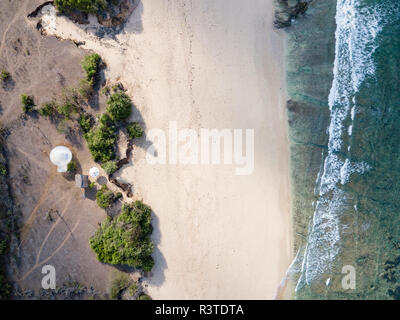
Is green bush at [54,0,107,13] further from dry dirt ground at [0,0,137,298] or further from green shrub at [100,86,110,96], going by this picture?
green shrub at [100,86,110,96]

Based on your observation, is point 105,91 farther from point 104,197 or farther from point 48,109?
point 104,197

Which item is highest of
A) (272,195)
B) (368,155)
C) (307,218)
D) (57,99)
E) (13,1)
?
(13,1)

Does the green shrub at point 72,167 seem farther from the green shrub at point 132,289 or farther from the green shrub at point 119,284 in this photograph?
the green shrub at point 132,289

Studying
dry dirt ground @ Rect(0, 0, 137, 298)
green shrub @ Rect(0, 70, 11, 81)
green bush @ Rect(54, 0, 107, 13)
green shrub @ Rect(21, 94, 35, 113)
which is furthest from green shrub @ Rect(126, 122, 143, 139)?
green shrub @ Rect(0, 70, 11, 81)

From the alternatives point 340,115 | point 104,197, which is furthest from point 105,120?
point 340,115
